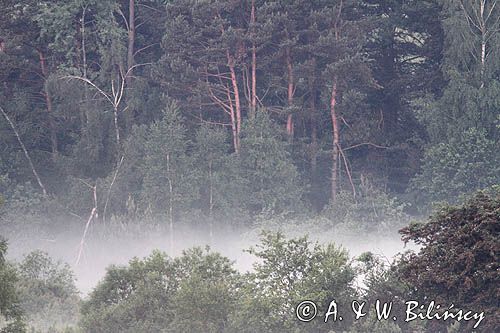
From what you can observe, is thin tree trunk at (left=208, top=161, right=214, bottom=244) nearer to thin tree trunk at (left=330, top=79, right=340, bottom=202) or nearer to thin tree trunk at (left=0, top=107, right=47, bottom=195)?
thin tree trunk at (left=330, top=79, right=340, bottom=202)

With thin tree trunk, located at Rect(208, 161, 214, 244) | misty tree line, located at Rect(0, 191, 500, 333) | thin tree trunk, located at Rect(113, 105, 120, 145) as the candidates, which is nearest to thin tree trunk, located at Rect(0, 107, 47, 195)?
thin tree trunk, located at Rect(113, 105, 120, 145)

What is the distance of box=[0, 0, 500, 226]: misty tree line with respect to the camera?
64812mm

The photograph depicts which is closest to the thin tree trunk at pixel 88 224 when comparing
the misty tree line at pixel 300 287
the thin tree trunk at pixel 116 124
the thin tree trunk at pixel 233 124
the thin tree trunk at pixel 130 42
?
the thin tree trunk at pixel 116 124

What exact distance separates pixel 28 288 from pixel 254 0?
26.5 metres

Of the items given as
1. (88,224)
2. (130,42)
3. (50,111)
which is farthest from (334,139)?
(50,111)

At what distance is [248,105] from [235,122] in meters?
1.01

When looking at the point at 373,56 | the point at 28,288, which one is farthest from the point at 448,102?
the point at 28,288

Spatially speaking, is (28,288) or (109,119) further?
(109,119)

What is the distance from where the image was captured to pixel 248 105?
69.1 m

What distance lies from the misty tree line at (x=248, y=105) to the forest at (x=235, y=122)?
0.09 m

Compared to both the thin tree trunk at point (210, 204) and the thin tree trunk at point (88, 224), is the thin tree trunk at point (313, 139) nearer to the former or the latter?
the thin tree trunk at point (210, 204)

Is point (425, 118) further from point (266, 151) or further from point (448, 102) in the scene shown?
point (266, 151)

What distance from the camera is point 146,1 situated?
72500mm

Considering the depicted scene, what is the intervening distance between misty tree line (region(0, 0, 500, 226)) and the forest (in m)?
0.09
